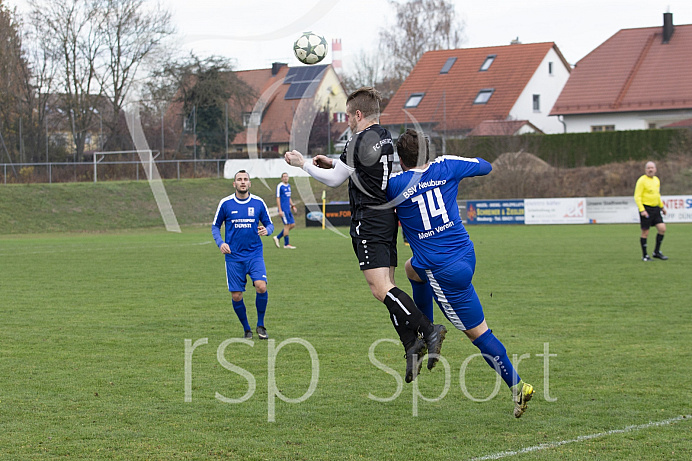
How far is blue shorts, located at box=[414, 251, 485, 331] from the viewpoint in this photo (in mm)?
5719

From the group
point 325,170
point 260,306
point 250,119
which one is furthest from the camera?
point 250,119

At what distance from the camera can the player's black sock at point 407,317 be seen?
5801mm

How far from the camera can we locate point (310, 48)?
8742 mm

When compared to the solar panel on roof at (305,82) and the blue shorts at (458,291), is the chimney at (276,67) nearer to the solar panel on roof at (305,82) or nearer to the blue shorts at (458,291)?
the solar panel on roof at (305,82)

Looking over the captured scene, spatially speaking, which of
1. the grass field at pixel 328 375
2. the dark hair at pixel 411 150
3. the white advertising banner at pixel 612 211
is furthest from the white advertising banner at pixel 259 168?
the dark hair at pixel 411 150

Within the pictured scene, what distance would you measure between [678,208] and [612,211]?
258 centimetres

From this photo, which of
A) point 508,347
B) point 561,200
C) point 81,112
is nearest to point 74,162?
point 81,112

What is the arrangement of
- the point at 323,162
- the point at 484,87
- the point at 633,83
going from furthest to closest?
the point at 484,87, the point at 633,83, the point at 323,162

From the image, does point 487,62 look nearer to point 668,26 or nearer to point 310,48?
point 668,26

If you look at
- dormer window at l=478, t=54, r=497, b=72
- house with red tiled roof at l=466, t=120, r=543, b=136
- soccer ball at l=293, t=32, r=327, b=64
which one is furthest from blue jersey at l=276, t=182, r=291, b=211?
dormer window at l=478, t=54, r=497, b=72

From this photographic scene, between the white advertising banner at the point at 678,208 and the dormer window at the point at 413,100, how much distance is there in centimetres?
2128

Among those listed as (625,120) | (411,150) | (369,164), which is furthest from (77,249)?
(625,120)

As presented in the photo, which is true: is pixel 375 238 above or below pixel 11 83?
below

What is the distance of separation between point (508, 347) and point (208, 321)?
4.16 meters
